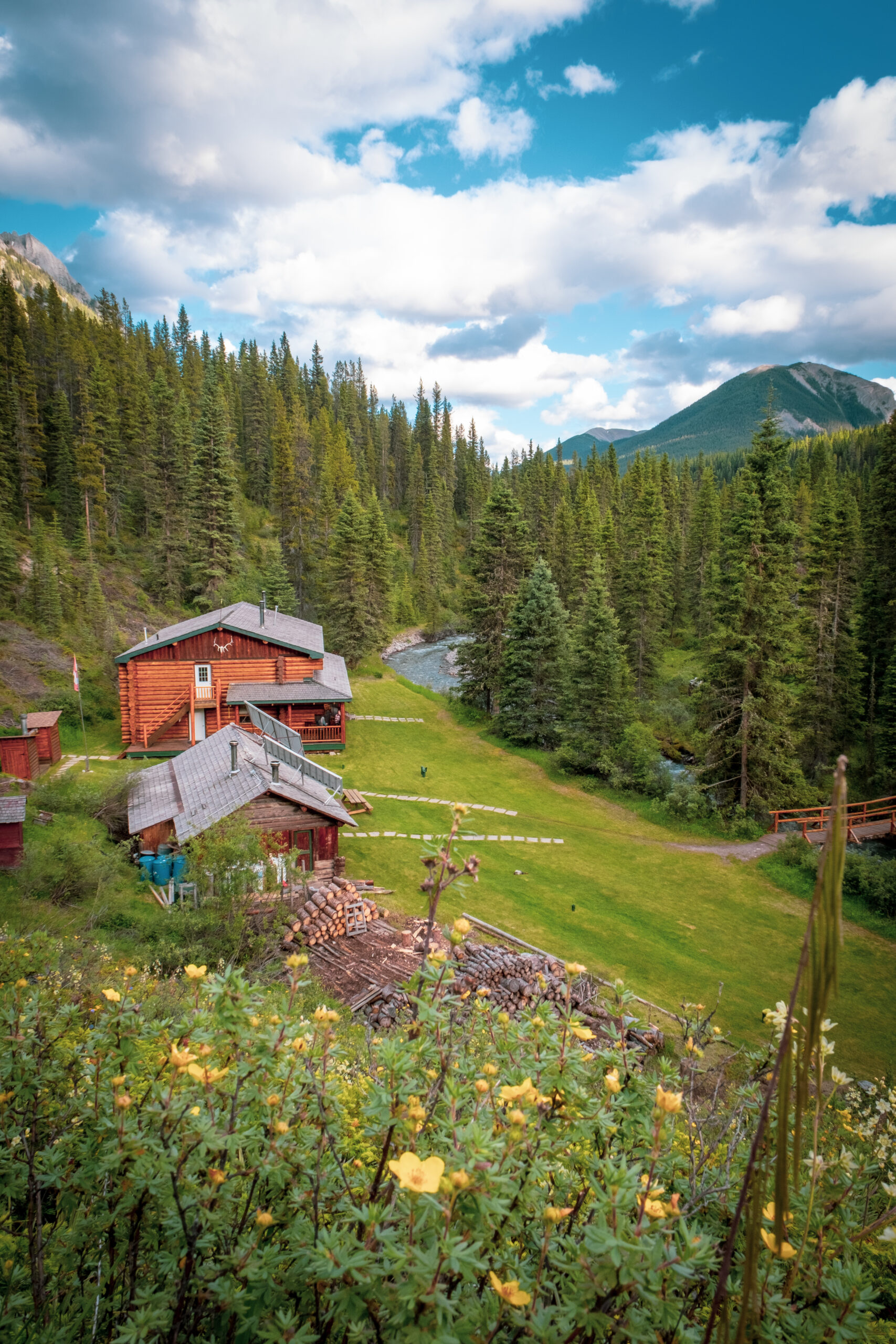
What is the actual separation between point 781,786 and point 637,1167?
89.0ft

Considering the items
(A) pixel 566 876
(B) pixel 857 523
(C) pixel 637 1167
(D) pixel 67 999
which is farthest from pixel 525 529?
(C) pixel 637 1167

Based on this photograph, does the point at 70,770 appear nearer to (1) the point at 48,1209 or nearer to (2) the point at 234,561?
(1) the point at 48,1209

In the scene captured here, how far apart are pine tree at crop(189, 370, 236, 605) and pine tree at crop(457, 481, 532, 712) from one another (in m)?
21.2

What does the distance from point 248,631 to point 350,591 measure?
2096cm

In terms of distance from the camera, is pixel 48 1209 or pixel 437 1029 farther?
pixel 48 1209

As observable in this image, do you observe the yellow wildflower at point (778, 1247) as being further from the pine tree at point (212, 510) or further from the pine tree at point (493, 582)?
the pine tree at point (212, 510)

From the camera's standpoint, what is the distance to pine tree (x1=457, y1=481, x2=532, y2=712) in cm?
3903

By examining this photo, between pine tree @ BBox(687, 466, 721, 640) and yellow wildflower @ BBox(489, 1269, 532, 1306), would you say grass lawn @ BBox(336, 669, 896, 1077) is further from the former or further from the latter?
pine tree @ BBox(687, 466, 721, 640)

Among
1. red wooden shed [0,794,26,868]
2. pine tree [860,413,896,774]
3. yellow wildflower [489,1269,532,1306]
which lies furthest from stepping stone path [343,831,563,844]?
yellow wildflower [489,1269,532,1306]

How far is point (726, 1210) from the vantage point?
2.79 metres

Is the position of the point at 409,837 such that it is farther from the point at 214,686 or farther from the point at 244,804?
the point at 214,686

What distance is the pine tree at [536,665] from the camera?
115 ft

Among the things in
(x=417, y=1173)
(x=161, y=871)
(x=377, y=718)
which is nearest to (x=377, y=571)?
(x=377, y=718)

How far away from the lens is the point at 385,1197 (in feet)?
8.46
